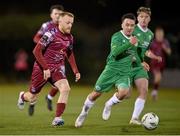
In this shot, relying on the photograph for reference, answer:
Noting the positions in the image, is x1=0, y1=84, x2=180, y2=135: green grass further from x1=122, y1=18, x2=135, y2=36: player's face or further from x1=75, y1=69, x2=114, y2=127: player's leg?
x1=122, y1=18, x2=135, y2=36: player's face

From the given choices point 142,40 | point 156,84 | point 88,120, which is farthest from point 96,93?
point 156,84

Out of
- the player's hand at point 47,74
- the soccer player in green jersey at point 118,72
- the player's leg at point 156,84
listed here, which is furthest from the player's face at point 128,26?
the player's leg at point 156,84

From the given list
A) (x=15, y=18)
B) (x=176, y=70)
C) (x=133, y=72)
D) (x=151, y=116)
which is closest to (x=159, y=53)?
(x=176, y=70)

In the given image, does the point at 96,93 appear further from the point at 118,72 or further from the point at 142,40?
the point at 142,40

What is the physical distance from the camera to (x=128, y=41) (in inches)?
527

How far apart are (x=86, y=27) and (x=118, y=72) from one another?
22894 millimetres

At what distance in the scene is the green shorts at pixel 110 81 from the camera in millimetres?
13719

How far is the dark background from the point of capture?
1358 inches

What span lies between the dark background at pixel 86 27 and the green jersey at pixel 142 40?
60.7 ft

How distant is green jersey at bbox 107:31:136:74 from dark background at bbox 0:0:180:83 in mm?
19586

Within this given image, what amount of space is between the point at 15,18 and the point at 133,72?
75.9ft

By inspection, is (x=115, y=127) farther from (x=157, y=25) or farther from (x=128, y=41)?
(x=157, y=25)

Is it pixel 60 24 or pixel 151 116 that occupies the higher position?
pixel 60 24

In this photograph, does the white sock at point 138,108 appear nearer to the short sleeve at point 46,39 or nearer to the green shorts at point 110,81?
the green shorts at point 110,81
